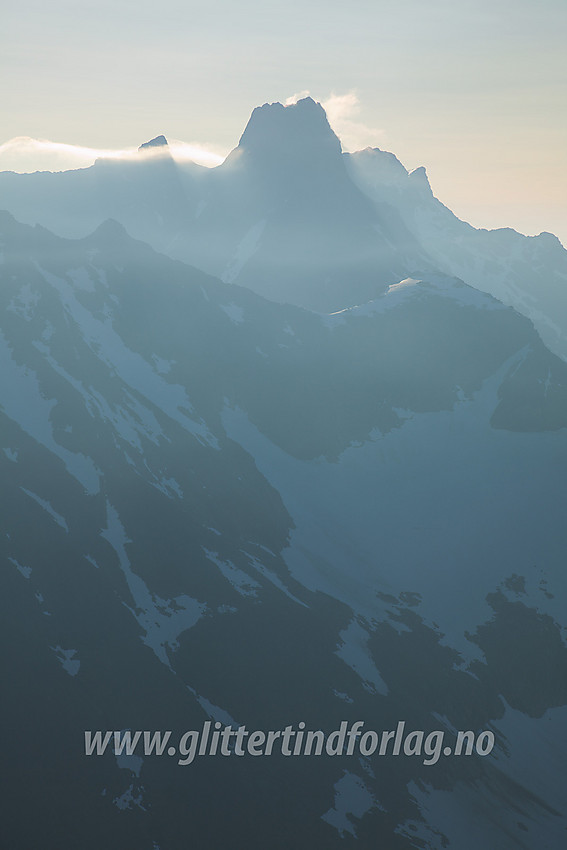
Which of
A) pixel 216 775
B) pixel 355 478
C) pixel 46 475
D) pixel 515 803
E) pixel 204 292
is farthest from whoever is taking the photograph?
pixel 204 292

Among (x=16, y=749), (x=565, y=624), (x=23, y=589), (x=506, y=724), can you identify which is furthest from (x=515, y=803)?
(x=23, y=589)

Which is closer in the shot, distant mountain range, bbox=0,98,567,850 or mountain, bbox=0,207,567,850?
distant mountain range, bbox=0,98,567,850

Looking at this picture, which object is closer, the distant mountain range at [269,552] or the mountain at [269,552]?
the distant mountain range at [269,552]

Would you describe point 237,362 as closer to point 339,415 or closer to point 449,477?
point 339,415
